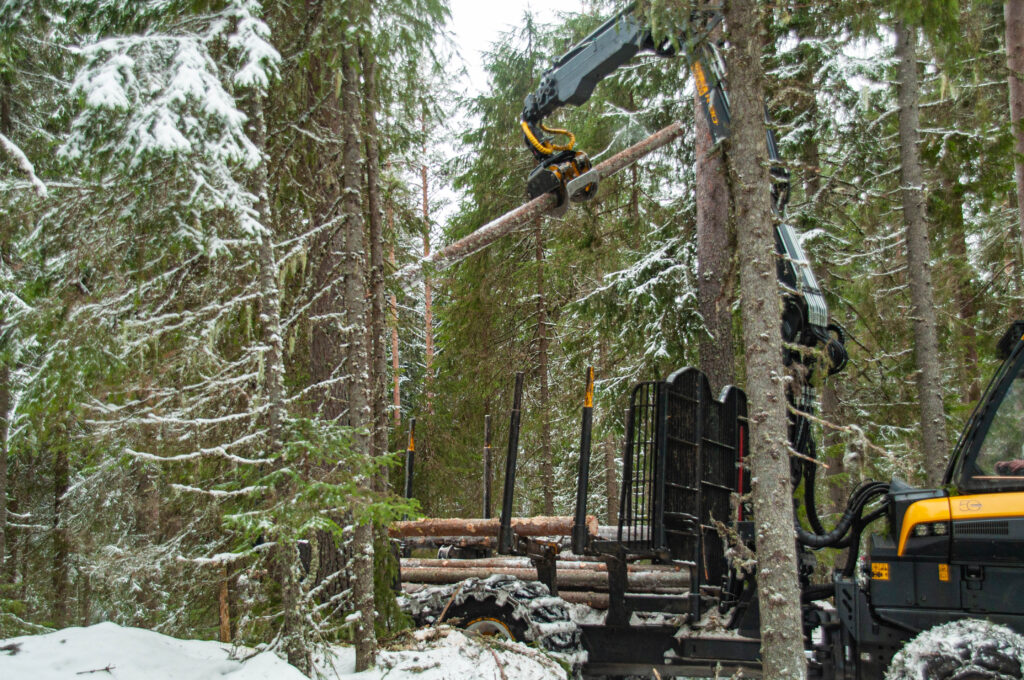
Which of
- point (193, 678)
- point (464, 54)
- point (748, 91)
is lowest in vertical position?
point (193, 678)

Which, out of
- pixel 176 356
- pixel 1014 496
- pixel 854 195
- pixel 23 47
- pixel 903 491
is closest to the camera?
pixel 1014 496

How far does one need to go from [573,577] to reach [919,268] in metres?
6.61

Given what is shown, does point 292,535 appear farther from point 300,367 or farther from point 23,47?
point 23,47

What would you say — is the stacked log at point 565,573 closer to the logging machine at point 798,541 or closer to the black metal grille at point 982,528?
the logging machine at point 798,541

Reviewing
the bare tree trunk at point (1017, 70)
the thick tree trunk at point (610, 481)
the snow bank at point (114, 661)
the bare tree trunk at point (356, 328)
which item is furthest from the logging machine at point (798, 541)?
the thick tree trunk at point (610, 481)

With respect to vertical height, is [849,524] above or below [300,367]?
below

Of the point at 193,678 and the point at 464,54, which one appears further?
the point at 464,54

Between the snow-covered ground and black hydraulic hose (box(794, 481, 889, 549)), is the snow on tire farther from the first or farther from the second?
black hydraulic hose (box(794, 481, 889, 549))

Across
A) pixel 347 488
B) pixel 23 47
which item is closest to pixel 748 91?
pixel 347 488

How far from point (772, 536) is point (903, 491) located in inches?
45.3

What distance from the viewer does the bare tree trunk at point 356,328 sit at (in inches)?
227

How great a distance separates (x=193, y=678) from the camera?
4.93 meters

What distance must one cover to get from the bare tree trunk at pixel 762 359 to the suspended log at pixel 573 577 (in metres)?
2.13

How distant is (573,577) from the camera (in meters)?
7.66
